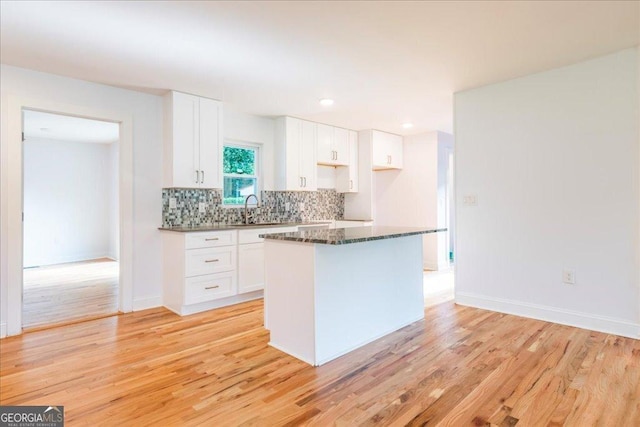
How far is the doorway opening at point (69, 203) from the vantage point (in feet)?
18.4

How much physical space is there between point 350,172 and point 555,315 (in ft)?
11.5

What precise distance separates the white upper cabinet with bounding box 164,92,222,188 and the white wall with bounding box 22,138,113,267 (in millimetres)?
4462

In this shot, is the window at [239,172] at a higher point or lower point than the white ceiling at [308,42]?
lower

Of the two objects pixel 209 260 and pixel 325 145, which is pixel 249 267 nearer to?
pixel 209 260

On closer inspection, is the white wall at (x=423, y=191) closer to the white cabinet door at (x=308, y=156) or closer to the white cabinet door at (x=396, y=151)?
the white cabinet door at (x=396, y=151)

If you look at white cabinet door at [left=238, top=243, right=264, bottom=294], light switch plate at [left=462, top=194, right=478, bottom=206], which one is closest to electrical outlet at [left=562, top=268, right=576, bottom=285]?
light switch plate at [left=462, top=194, right=478, bottom=206]

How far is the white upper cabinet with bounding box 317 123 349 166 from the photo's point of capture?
211 inches

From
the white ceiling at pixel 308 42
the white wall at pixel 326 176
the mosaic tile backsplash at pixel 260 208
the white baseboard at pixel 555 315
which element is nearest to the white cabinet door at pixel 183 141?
the white ceiling at pixel 308 42

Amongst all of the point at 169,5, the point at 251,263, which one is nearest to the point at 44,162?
the point at 251,263

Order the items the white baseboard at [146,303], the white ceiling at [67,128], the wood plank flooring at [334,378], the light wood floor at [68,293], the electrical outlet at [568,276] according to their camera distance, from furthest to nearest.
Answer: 1. the white ceiling at [67,128]
2. the white baseboard at [146,303]
3. the light wood floor at [68,293]
4. the electrical outlet at [568,276]
5. the wood plank flooring at [334,378]

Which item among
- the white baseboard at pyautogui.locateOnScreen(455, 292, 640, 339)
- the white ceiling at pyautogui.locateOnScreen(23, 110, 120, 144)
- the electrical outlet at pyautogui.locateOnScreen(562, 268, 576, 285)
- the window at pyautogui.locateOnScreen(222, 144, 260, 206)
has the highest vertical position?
the white ceiling at pyautogui.locateOnScreen(23, 110, 120, 144)

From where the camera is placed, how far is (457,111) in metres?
3.88

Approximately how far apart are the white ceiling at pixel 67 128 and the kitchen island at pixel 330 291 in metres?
3.84

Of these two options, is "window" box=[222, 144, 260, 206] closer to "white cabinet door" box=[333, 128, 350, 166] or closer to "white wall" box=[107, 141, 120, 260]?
"white cabinet door" box=[333, 128, 350, 166]
